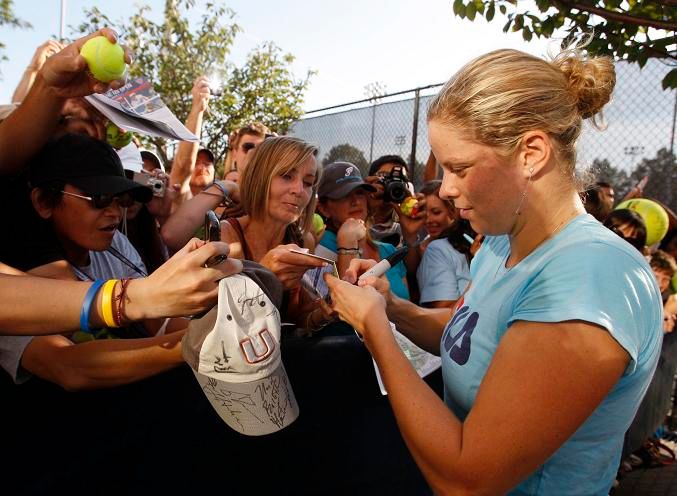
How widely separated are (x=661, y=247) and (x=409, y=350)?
13.0 ft

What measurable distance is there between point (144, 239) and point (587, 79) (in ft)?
7.71

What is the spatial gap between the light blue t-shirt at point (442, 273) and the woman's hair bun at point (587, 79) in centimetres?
206

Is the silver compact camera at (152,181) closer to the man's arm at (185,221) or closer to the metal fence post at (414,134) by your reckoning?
the man's arm at (185,221)

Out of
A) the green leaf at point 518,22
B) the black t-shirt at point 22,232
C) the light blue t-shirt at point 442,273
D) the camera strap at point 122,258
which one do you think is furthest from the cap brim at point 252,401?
the green leaf at point 518,22

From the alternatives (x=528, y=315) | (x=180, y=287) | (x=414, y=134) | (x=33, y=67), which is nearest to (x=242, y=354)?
(x=180, y=287)

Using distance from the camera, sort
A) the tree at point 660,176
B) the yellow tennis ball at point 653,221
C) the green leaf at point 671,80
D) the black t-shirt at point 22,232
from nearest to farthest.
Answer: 1. the black t-shirt at point 22,232
2. the green leaf at point 671,80
3. the yellow tennis ball at point 653,221
4. the tree at point 660,176

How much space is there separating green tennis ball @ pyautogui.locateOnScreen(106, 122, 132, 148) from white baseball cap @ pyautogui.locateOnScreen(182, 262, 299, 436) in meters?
1.60

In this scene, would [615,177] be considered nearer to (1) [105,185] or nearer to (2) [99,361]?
(1) [105,185]

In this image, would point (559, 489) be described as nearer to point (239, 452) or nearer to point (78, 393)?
point (239, 452)

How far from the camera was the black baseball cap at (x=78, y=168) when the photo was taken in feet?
6.04

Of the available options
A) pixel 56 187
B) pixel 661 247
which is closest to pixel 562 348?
pixel 56 187

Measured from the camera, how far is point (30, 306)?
1.27 meters

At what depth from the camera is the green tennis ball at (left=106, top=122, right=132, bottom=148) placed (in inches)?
103

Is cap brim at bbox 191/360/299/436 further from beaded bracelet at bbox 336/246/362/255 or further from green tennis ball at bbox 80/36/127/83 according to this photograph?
beaded bracelet at bbox 336/246/362/255
